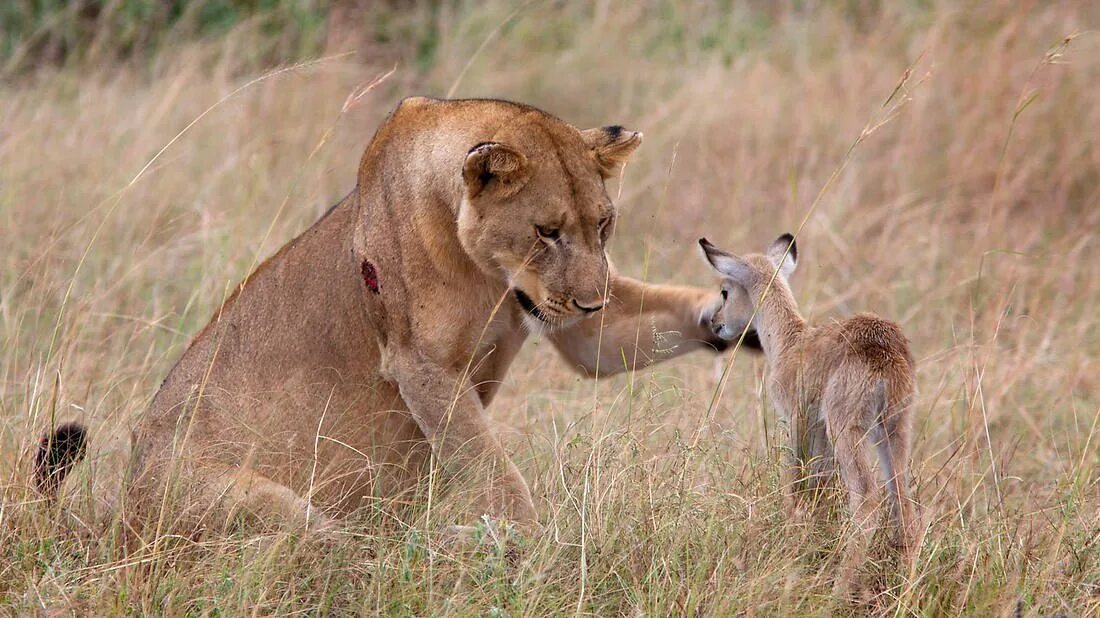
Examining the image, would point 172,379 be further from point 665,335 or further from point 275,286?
point 665,335

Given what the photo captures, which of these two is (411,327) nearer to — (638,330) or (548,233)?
(548,233)

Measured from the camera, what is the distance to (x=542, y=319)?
414 centimetres

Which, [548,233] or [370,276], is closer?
[548,233]

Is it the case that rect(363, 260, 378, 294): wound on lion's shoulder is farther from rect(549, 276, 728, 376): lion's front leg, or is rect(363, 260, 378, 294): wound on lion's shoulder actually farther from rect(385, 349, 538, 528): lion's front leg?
rect(549, 276, 728, 376): lion's front leg

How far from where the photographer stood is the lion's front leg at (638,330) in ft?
14.5

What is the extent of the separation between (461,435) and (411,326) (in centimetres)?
33

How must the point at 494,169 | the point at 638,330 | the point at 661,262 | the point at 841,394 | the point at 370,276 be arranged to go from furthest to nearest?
the point at 661,262
the point at 638,330
the point at 370,276
the point at 494,169
the point at 841,394

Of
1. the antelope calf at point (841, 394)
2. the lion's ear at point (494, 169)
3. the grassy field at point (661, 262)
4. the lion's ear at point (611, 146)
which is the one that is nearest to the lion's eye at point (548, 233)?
the lion's ear at point (494, 169)

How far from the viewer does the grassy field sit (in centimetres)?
368

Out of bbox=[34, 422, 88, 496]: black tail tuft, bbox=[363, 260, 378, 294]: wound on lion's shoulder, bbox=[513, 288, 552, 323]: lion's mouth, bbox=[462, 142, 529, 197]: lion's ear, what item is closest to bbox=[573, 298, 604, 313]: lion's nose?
bbox=[513, 288, 552, 323]: lion's mouth

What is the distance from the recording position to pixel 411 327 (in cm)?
413

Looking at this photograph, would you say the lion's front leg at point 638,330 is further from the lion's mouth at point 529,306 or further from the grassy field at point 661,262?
the lion's mouth at point 529,306

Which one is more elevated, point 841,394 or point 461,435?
point 841,394

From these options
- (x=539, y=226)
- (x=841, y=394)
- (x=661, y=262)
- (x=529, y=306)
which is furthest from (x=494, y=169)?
(x=661, y=262)
